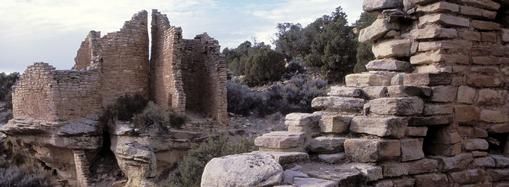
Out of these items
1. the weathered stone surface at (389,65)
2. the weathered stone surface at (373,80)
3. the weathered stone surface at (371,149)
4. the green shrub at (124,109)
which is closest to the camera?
the weathered stone surface at (371,149)

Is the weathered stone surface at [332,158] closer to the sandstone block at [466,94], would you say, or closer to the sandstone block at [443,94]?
the sandstone block at [443,94]

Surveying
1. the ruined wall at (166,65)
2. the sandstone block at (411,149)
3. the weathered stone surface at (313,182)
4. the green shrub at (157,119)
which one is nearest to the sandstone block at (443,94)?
the sandstone block at (411,149)

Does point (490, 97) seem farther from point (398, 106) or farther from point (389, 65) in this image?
point (398, 106)

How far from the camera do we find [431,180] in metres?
4.39

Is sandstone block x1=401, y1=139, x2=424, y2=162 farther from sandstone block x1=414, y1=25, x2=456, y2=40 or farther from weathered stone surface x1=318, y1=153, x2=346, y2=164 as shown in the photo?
sandstone block x1=414, y1=25, x2=456, y2=40

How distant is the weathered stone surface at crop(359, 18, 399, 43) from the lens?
16.1 ft

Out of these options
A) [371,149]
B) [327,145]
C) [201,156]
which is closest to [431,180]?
[371,149]

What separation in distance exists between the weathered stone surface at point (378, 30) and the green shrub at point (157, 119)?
10506 millimetres

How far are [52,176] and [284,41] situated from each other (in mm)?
20478

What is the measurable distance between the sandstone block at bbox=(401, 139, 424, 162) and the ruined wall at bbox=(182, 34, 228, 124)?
12278mm

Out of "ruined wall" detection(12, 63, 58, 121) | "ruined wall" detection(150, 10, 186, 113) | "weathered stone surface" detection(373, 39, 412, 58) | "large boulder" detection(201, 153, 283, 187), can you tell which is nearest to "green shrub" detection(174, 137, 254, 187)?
"ruined wall" detection(150, 10, 186, 113)

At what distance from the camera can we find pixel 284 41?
1353 inches

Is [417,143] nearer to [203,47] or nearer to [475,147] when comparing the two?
[475,147]

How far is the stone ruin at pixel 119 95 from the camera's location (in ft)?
49.2
